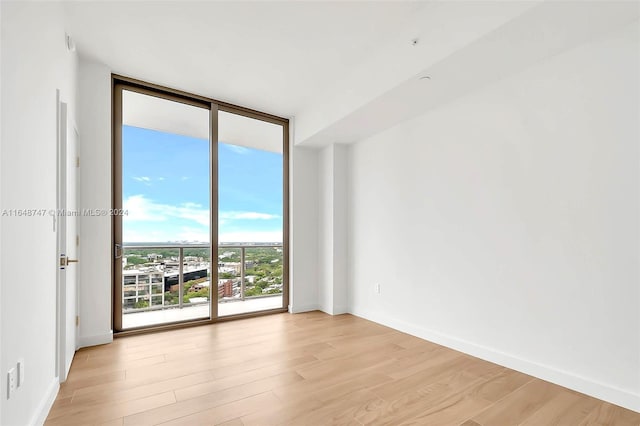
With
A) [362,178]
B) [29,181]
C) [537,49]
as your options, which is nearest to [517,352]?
[537,49]

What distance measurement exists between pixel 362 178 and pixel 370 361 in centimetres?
228

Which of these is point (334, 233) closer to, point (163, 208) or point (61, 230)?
point (163, 208)

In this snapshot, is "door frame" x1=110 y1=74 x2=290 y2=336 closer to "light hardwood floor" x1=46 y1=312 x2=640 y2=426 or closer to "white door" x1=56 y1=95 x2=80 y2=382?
"light hardwood floor" x1=46 y1=312 x2=640 y2=426

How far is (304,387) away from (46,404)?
154cm

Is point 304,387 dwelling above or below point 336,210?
below

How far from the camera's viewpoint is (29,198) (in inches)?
64.8

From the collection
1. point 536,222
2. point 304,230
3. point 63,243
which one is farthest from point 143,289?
point 536,222

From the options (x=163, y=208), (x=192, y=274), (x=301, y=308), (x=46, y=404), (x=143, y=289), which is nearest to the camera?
(x=46, y=404)

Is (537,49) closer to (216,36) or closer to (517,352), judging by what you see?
(517,352)

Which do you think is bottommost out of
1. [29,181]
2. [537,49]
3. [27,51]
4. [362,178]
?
[29,181]

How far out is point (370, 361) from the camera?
8.84 feet

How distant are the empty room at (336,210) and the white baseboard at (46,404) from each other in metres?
0.03

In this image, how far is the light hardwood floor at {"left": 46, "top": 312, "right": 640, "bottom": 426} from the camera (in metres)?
1.86

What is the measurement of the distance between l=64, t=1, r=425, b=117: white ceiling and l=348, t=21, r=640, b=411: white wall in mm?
1088
